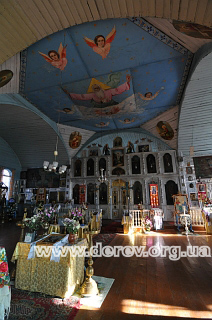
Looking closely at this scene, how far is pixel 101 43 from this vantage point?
530 centimetres

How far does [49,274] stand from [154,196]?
381 inches

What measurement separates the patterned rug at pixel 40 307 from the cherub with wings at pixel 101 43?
6.76 meters

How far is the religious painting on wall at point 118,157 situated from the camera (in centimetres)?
1252

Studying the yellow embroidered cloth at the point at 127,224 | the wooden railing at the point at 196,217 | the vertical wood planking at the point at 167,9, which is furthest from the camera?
the wooden railing at the point at 196,217

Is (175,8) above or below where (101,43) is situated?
below

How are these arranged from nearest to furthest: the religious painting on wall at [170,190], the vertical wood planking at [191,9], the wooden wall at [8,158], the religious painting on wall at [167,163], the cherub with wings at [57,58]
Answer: the vertical wood planking at [191,9], the cherub with wings at [57,58], the religious painting on wall at [170,190], the religious painting on wall at [167,163], the wooden wall at [8,158]

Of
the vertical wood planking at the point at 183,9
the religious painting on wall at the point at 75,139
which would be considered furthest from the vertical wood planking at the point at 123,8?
the religious painting on wall at the point at 75,139

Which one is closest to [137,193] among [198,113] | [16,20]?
[198,113]

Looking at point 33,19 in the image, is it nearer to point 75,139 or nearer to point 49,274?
point 49,274

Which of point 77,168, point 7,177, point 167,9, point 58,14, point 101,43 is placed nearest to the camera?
point 167,9

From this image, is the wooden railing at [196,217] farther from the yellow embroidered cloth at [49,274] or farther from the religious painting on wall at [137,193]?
the yellow embroidered cloth at [49,274]

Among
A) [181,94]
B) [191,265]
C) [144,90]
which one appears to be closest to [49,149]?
[144,90]

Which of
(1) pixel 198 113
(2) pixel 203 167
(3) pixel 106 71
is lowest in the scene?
(2) pixel 203 167

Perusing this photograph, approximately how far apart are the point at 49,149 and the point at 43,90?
533 centimetres
